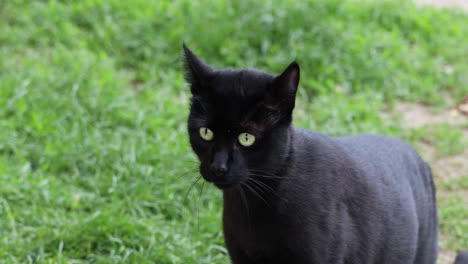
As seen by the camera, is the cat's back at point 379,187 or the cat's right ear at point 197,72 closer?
the cat's right ear at point 197,72

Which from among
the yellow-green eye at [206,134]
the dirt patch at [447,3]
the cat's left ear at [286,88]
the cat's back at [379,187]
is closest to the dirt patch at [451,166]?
the cat's back at [379,187]

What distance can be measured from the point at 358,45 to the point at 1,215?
342 centimetres

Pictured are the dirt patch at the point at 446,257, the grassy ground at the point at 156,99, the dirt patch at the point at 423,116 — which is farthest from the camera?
the dirt patch at the point at 423,116

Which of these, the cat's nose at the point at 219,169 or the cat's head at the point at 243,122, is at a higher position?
the cat's head at the point at 243,122

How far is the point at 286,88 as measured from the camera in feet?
8.81

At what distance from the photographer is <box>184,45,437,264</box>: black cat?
270 centimetres

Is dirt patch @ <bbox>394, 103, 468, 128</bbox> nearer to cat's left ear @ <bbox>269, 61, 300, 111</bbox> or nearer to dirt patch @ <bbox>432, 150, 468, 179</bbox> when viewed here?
dirt patch @ <bbox>432, 150, 468, 179</bbox>

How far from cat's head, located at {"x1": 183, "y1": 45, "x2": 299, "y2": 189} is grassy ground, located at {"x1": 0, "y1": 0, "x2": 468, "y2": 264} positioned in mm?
600

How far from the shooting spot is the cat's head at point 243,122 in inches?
106

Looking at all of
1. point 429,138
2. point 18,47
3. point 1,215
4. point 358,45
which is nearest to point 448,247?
point 429,138

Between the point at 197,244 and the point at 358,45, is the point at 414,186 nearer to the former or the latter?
the point at 197,244

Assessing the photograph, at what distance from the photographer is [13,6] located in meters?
6.28

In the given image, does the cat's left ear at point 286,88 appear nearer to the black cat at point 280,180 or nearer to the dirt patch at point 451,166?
the black cat at point 280,180

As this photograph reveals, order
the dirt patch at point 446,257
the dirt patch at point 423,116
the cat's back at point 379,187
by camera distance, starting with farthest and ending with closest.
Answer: the dirt patch at point 423,116 → the dirt patch at point 446,257 → the cat's back at point 379,187
